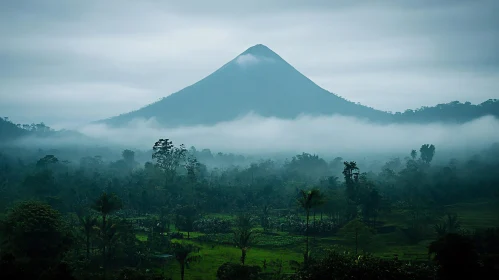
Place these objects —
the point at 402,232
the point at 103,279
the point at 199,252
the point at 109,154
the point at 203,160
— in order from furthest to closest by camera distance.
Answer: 1. the point at 109,154
2. the point at 203,160
3. the point at 402,232
4. the point at 199,252
5. the point at 103,279

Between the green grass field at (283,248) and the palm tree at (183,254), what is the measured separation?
714 millimetres

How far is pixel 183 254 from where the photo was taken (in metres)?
35.8

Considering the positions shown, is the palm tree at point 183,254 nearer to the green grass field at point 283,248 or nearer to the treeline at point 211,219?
the treeline at point 211,219

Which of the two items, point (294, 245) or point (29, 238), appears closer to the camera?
Answer: point (29, 238)

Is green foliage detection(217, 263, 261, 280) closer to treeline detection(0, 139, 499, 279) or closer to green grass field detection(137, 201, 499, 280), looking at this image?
treeline detection(0, 139, 499, 279)

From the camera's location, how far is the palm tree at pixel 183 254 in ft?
118

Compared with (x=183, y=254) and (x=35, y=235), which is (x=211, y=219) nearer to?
(x=35, y=235)

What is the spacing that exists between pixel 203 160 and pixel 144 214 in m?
104

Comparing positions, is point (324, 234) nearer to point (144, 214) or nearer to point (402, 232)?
point (402, 232)

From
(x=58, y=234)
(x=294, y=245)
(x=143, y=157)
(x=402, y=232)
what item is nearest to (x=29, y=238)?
(x=58, y=234)

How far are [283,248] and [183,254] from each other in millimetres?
19777

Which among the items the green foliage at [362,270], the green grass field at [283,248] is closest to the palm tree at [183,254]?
the green grass field at [283,248]

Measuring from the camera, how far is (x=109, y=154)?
648ft

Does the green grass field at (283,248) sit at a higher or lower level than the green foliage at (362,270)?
lower
